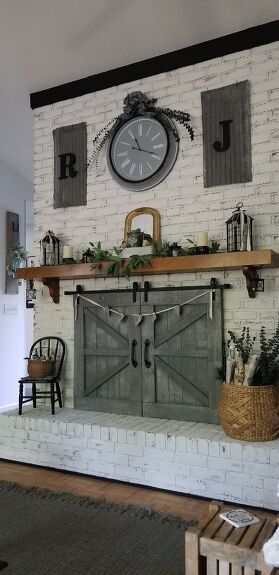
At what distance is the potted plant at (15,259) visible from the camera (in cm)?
576

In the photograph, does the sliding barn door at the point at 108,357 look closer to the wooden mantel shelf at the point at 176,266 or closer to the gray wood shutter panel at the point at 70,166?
the wooden mantel shelf at the point at 176,266

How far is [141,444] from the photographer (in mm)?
3363

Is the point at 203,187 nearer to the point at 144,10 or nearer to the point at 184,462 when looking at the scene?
the point at 144,10

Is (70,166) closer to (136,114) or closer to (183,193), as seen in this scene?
(136,114)

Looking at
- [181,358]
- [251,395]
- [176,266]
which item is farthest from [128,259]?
[251,395]

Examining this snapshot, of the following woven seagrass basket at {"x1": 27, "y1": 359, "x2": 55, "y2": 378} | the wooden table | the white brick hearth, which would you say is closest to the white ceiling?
woven seagrass basket at {"x1": 27, "y1": 359, "x2": 55, "y2": 378}

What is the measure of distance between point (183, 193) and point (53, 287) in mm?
1430

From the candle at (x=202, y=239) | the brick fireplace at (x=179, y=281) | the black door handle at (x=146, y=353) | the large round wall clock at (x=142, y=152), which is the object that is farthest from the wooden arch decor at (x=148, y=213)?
the black door handle at (x=146, y=353)

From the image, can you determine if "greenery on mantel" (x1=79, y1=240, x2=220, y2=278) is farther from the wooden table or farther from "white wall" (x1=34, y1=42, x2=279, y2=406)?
the wooden table

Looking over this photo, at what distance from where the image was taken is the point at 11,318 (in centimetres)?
590

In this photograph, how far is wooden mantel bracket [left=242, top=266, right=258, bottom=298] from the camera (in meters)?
3.39

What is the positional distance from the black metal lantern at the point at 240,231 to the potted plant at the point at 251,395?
68cm

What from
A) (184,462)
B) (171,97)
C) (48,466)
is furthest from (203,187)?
(48,466)

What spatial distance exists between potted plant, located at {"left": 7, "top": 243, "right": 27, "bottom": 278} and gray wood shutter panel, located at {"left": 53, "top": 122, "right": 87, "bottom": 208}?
1.52 metres
